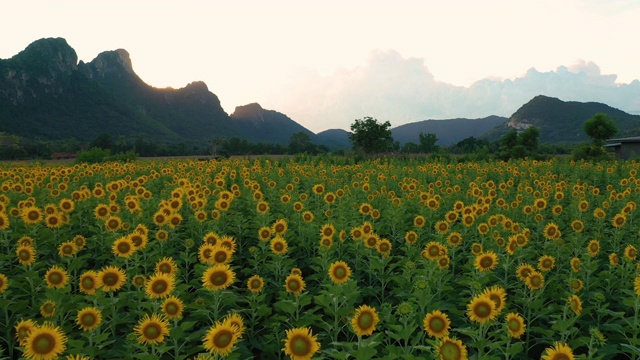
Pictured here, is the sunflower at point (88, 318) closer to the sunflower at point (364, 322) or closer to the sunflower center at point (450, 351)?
the sunflower at point (364, 322)

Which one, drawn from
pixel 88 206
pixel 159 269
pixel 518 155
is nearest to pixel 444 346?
pixel 159 269

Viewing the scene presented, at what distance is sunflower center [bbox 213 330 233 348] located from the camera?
9.57 feet

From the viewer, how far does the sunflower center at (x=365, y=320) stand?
3.36 meters

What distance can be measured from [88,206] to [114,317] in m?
5.20

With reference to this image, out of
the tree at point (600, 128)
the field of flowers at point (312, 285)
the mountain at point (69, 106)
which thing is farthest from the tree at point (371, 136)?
the mountain at point (69, 106)

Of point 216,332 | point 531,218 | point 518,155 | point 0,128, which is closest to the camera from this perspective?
point 216,332

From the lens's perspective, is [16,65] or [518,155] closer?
[518,155]

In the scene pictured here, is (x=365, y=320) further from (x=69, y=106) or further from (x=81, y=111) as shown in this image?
(x=69, y=106)

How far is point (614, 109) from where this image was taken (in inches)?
5468

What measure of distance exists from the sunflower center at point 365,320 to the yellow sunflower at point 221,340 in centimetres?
104

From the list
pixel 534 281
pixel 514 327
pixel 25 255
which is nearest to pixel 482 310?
pixel 514 327

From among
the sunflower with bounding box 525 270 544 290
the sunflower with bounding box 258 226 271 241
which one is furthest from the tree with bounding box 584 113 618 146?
the sunflower with bounding box 258 226 271 241

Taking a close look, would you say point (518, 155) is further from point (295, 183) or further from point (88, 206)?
point (88, 206)

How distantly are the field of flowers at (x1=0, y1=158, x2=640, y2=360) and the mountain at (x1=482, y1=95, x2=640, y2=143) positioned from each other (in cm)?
13123
